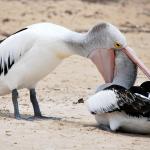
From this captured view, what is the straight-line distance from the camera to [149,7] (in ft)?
71.4

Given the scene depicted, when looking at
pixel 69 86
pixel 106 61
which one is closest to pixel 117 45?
pixel 106 61

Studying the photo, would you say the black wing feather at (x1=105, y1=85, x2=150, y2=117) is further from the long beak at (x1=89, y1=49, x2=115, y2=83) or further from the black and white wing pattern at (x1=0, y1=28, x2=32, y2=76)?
the black and white wing pattern at (x1=0, y1=28, x2=32, y2=76)

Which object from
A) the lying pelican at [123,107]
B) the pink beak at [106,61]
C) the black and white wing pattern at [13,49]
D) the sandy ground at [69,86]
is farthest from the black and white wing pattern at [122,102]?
the black and white wing pattern at [13,49]

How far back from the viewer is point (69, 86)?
37.0 ft

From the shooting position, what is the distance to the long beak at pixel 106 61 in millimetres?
8148

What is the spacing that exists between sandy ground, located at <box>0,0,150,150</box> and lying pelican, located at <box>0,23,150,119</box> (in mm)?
547

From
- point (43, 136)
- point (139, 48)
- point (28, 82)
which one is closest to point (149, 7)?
point (139, 48)

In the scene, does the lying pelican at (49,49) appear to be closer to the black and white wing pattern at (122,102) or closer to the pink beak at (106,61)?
the pink beak at (106,61)

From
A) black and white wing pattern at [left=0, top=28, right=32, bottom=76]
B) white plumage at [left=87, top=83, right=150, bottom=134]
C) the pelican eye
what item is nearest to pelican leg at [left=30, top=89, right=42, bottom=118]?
black and white wing pattern at [left=0, top=28, right=32, bottom=76]

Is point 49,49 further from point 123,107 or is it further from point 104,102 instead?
point 123,107

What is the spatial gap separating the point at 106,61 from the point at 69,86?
316 centimetres

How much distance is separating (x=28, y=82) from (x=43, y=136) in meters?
1.43

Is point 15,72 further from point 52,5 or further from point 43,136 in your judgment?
point 52,5

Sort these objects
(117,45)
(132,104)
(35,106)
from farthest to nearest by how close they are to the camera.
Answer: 1. (35,106)
2. (117,45)
3. (132,104)
